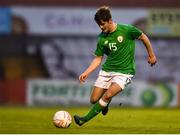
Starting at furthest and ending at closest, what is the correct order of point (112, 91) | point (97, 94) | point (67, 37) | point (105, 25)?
1. point (67, 37)
2. point (97, 94)
3. point (112, 91)
4. point (105, 25)

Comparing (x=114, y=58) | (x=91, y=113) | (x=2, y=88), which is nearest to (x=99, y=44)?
(x=114, y=58)

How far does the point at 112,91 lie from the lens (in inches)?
562

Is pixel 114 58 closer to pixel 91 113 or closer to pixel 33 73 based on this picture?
pixel 91 113

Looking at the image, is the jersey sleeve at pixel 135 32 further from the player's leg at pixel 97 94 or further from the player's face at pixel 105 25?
the player's leg at pixel 97 94

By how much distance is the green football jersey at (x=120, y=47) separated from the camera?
574 inches

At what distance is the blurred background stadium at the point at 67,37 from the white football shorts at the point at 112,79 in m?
18.1

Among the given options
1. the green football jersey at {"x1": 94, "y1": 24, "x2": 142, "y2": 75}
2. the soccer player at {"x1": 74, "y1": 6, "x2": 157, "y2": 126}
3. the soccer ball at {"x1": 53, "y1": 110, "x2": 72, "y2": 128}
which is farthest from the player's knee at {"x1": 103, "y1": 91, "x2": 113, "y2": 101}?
the soccer ball at {"x1": 53, "y1": 110, "x2": 72, "y2": 128}

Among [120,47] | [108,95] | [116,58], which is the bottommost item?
[108,95]

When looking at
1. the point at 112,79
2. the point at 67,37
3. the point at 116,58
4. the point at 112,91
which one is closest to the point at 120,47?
the point at 116,58

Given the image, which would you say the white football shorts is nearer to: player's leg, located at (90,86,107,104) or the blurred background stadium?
player's leg, located at (90,86,107,104)

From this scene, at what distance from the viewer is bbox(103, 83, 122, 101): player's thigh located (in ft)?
46.8

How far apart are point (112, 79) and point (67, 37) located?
19317mm

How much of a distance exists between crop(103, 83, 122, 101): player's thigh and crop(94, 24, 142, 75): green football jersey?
0.40 metres

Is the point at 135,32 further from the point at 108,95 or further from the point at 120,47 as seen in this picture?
the point at 108,95
